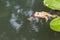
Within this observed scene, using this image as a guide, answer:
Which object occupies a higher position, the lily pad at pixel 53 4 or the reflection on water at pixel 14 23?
the lily pad at pixel 53 4

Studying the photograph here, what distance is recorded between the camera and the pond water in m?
1.62

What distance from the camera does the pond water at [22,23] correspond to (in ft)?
5.33

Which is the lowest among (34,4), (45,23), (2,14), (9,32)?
(9,32)

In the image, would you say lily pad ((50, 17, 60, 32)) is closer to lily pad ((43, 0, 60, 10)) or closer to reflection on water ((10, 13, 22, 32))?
lily pad ((43, 0, 60, 10))

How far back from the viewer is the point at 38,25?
174 centimetres

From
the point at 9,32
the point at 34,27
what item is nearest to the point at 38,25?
the point at 34,27

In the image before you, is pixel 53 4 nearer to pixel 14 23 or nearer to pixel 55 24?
pixel 55 24

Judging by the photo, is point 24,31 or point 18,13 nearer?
point 24,31

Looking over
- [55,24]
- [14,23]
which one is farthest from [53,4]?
[14,23]

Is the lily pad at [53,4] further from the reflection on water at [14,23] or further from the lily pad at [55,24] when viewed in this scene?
the reflection on water at [14,23]

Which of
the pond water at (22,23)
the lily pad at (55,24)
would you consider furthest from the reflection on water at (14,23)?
the lily pad at (55,24)

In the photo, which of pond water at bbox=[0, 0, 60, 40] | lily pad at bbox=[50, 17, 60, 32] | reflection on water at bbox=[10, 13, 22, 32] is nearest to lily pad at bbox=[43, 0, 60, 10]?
pond water at bbox=[0, 0, 60, 40]

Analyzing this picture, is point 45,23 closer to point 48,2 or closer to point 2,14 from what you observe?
point 48,2

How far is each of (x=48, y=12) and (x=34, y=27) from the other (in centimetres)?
26
